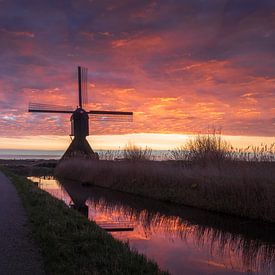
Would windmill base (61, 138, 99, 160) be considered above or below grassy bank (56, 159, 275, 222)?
above

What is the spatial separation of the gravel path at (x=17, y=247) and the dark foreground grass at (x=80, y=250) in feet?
0.56

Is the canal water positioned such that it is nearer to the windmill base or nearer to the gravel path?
the gravel path

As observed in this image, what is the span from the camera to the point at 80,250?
23.8 ft

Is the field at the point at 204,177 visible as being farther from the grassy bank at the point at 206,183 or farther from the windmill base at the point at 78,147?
the windmill base at the point at 78,147

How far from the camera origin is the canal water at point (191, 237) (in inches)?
329

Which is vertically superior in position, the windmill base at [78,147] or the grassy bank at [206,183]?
the windmill base at [78,147]

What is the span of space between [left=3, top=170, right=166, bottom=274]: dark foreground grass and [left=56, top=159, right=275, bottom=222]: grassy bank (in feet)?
20.8

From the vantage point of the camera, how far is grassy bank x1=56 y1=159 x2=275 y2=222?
44.4 feet

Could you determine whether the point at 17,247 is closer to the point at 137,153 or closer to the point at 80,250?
the point at 80,250

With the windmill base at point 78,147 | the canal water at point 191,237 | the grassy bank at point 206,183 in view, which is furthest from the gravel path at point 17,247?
the windmill base at point 78,147

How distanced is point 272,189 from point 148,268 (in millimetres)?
7999

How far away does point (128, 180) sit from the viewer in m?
23.5

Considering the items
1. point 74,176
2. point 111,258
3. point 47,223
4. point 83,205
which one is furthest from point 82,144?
point 111,258

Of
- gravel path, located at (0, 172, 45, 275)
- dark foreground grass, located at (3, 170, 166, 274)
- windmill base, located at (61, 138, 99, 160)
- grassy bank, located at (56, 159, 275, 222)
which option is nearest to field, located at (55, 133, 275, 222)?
grassy bank, located at (56, 159, 275, 222)
